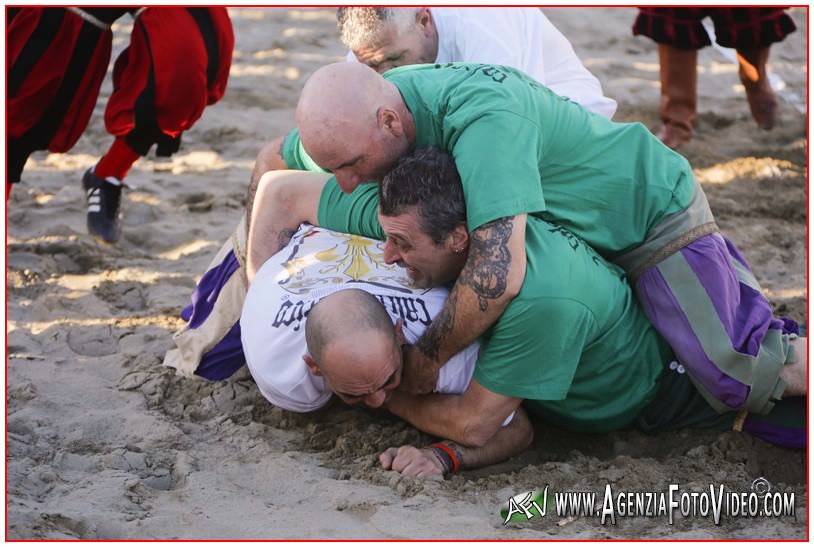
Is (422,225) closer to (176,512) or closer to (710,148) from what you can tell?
(176,512)

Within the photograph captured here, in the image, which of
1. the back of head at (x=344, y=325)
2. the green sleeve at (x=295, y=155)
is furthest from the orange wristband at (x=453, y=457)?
the green sleeve at (x=295, y=155)

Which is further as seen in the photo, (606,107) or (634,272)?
→ (606,107)

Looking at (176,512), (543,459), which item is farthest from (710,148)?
(176,512)

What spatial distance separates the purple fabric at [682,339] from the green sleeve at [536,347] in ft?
0.82

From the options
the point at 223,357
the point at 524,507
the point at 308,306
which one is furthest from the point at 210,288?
the point at 524,507

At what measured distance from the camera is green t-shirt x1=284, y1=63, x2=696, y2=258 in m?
2.46

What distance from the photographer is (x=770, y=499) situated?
2.54m

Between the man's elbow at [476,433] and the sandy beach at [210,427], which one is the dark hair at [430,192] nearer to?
the man's elbow at [476,433]

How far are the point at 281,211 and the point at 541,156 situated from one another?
2.58 ft

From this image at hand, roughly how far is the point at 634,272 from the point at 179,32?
1.97 m

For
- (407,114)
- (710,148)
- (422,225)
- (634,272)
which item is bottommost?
(710,148)

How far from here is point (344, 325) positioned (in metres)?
2.50

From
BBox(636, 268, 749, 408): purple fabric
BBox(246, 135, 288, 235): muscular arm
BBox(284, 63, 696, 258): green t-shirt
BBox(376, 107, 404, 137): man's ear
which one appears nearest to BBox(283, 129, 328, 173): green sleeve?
BBox(246, 135, 288, 235): muscular arm

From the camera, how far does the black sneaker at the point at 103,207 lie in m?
4.24
